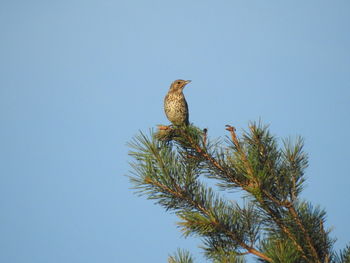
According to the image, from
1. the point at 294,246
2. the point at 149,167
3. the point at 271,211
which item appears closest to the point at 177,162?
the point at 149,167

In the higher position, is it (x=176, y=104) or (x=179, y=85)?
(x=179, y=85)

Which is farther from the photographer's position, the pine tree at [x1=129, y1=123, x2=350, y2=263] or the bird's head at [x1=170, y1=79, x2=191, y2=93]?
the bird's head at [x1=170, y1=79, x2=191, y2=93]

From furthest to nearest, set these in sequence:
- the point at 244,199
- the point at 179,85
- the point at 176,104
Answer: the point at 179,85
the point at 176,104
the point at 244,199

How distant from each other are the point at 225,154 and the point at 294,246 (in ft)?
4.04

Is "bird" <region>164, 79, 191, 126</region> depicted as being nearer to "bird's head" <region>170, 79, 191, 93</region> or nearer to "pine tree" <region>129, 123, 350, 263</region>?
"bird's head" <region>170, 79, 191, 93</region>

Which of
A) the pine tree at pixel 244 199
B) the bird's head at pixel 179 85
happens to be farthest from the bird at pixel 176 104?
the pine tree at pixel 244 199

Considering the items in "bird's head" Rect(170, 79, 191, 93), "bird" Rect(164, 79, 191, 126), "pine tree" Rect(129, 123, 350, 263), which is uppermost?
"bird's head" Rect(170, 79, 191, 93)

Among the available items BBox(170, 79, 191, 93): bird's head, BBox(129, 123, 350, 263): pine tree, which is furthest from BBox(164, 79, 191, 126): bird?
BBox(129, 123, 350, 263): pine tree

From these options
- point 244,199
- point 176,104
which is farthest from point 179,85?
point 244,199

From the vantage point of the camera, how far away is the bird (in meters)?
11.7

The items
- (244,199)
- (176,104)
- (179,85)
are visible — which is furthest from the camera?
(179,85)

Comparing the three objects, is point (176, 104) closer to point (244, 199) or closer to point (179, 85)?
point (179, 85)

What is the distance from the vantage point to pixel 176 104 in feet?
38.5

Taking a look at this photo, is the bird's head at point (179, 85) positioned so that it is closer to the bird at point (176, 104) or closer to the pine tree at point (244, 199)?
the bird at point (176, 104)
